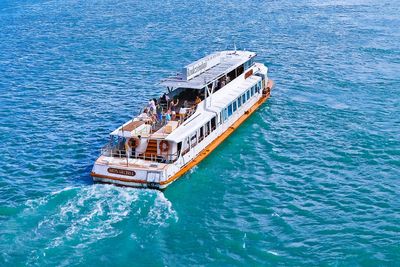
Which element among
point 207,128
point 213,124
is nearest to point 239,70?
point 213,124

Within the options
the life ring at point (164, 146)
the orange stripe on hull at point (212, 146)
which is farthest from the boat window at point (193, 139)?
the life ring at point (164, 146)

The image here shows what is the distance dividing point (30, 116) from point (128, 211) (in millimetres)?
29782

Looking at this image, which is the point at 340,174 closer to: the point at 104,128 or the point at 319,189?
the point at 319,189

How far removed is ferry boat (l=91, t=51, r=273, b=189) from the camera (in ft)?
169

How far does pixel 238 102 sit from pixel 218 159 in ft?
38.0

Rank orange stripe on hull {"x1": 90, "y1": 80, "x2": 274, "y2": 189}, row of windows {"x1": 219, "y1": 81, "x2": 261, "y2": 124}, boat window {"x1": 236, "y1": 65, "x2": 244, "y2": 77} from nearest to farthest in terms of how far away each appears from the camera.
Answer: orange stripe on hull {"x1": 90, "y1": 80, "x2": 274, "y2": 189}, row of windows {"x1": 219, "y1": 81, "x2": 261, "y2": 124}, boat window {"x1": 236, "y1": 65, "x2": 244, "y2": 77}

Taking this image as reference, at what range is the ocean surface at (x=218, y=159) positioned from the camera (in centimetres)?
4269

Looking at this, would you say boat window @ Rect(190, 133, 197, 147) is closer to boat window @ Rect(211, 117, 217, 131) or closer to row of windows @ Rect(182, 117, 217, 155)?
row of windows @ Rect(182, 117, 217, 155)

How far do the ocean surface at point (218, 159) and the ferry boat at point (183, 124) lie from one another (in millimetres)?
1383

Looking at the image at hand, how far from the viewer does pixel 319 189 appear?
168 ft

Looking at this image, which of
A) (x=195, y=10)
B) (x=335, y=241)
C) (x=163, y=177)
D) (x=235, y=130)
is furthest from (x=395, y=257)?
(x=195, y=10)

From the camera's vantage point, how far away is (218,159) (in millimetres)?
58500

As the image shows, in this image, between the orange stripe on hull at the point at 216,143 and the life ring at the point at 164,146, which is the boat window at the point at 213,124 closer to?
the orange stripe on hull at the point at 216,143

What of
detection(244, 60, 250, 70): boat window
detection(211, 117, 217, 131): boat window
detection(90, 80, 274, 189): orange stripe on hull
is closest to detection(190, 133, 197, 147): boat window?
detection(90, 80, 274, 189): orange stripe on hull
